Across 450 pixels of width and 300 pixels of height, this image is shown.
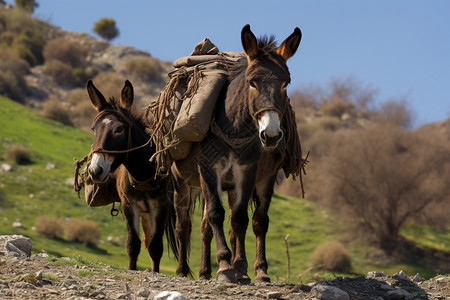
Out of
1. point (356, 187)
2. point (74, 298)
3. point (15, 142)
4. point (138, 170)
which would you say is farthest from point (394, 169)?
point (74, 298)

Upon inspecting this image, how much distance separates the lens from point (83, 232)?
3133cm

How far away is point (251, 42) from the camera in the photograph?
805 cm

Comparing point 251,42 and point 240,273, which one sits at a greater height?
point 251,42

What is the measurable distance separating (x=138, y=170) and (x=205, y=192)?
7.63 feet

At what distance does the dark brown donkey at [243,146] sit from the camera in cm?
768

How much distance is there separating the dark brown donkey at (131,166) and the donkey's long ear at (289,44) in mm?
2658

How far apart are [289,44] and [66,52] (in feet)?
295

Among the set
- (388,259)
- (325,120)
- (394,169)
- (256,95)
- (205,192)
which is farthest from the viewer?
(325,120)

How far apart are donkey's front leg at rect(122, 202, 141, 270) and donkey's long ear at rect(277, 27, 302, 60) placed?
159 inches

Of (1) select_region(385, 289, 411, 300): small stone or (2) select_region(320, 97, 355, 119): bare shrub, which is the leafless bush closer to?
(2) select_region(320, 97, 355, 119): bare shrub

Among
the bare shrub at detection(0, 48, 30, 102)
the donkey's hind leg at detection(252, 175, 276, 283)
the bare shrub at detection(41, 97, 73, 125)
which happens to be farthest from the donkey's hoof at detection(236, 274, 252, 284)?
the bare shrub at detection(0, 48, 30, 102)

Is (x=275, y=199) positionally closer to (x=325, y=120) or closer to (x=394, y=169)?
(x=394, y=169)

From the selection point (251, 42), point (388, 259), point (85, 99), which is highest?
point (85, 99)

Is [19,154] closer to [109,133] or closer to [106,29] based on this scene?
[109,133]
